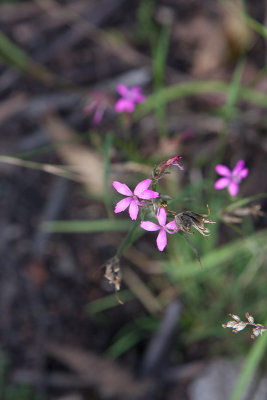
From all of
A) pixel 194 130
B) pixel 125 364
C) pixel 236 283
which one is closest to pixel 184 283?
pixel 236 283

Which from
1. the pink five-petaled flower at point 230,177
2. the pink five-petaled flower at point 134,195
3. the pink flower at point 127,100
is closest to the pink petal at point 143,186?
the pink five-petaled flower at point 134,195

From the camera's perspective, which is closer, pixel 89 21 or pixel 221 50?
pixel 221 50

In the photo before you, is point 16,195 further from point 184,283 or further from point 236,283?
point 236,283

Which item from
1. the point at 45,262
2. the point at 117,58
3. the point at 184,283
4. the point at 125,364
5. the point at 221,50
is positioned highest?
the point at 117,58

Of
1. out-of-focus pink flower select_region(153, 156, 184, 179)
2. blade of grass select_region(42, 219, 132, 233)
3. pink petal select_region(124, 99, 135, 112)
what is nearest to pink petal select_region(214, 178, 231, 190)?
out-of-focus pink flower select_region(153, 156, 184, 179)

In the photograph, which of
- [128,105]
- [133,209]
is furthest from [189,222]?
[128,105]
